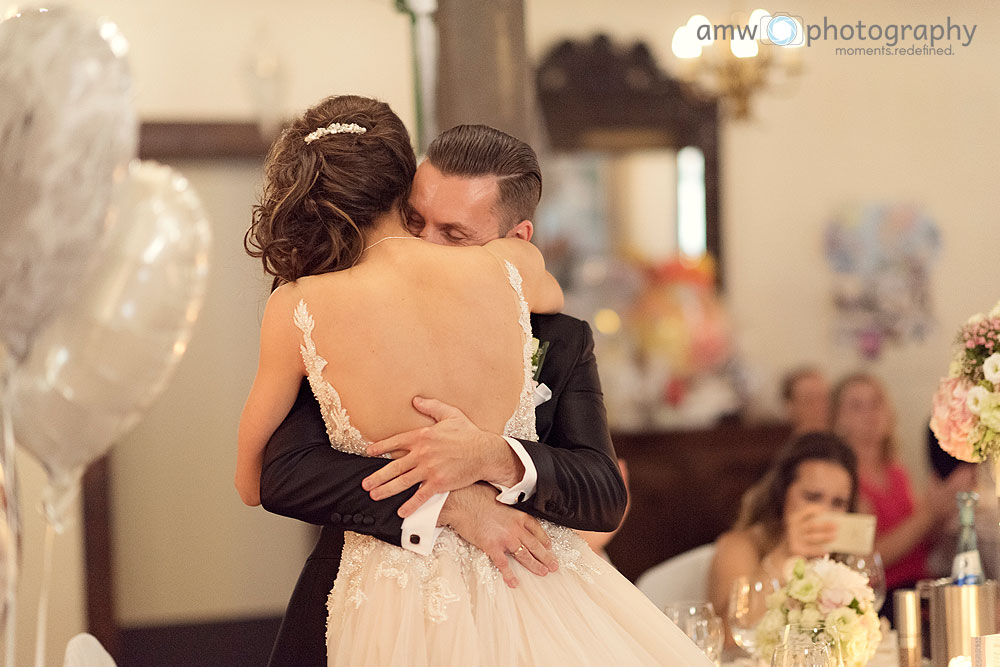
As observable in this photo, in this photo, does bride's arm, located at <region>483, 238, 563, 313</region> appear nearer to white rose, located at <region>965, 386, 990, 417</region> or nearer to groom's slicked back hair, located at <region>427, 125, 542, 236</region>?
groom's slicked back hair, located at <region>427, 125, 542, 236</region>

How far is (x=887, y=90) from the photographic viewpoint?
5.35m

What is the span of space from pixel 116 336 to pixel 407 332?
39cm

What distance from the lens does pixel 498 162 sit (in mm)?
1691

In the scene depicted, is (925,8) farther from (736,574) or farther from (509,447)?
(509,447)

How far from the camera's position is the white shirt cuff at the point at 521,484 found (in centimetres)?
154

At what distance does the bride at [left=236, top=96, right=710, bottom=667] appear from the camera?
149cm

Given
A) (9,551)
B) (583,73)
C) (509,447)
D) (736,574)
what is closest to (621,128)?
(583,73)

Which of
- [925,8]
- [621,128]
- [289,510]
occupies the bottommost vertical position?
[289,510]

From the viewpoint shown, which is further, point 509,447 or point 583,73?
point 583,73

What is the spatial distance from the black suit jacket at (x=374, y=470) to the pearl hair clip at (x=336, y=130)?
1.23 feet

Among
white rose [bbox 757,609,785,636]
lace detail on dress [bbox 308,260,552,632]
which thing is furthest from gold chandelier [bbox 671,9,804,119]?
lace detail on dress [bbox 308,260,552,632]

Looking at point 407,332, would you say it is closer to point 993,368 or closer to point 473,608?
point 473,608

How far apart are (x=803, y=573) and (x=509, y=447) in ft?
2.83

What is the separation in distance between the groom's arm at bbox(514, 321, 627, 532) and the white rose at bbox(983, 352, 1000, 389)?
2.76 feet
